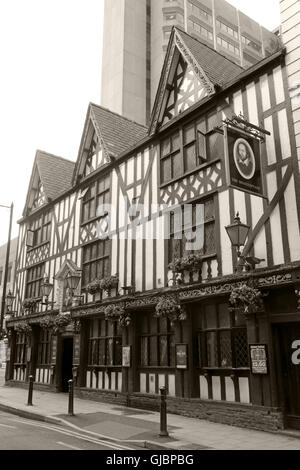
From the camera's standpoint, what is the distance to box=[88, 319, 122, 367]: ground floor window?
14.6 metres

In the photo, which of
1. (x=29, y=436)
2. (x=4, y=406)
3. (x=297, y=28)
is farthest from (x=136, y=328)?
(x=297, y=28)

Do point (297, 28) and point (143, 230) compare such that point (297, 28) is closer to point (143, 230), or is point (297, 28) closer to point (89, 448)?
point (143, 230)

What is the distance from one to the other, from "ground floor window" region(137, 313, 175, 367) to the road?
12.4ft

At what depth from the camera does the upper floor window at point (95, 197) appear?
55.4 ft

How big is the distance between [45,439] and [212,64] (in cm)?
1155

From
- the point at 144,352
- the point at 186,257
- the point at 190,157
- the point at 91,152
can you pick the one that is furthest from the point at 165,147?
the point at 144,352

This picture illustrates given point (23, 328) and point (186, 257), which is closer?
point (186, 257)

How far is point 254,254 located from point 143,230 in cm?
483

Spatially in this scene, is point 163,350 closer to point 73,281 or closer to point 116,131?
point 73,281

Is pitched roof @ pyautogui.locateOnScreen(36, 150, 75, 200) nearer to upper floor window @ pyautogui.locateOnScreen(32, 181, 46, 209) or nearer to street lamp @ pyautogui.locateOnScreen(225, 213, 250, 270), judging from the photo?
upper floor window @ pyautogui.locateOnScreen(32, 181, 46, 209)

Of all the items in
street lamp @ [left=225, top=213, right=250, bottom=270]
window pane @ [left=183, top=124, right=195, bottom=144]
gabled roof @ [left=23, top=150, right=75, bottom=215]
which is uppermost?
gabled roof @ [left=23, top=150, right=75, bottom=215]

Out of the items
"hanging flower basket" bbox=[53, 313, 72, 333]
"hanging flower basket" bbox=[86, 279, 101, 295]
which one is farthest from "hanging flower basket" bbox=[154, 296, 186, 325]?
"hanging flower basket" bbox=[53, 313, 72, 333]

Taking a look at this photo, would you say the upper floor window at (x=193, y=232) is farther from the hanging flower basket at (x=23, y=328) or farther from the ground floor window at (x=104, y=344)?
the hanging flower basket at (x=23, y=328)

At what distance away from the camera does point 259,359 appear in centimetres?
967
